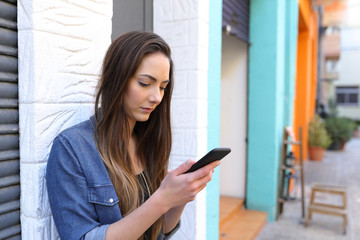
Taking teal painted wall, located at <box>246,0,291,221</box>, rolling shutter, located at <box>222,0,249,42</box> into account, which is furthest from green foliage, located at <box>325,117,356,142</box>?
rolling shutter, located at <box>222,0,249,42</box>

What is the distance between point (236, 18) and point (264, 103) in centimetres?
123

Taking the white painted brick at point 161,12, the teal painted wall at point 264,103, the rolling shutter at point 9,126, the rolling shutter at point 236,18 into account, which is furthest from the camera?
the teal painted wall at point 264,103

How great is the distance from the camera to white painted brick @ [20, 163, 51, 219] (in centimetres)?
111

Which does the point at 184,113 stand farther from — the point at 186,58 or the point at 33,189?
the point at 33,189

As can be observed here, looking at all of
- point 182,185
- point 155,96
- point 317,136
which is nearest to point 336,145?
point 317,136

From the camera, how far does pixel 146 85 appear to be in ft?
3.75

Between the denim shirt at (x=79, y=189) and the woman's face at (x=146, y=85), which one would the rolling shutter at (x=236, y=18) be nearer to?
the woman's face at (x=146, y=85)

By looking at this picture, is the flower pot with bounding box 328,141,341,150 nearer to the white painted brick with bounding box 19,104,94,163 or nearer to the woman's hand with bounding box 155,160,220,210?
the woman's hand with bounding box 155,160,220,210

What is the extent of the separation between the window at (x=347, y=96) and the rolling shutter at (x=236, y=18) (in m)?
19.8

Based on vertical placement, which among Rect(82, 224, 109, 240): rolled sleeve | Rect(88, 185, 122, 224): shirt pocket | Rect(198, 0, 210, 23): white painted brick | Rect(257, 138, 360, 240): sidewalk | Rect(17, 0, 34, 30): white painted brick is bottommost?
Rect(257, 138, 360, 240): sidewalk

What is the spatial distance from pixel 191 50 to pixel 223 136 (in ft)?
8.65

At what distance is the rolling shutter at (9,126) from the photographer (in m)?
1.08

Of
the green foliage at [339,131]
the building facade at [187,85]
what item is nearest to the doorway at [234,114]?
the building facade at [187,85]

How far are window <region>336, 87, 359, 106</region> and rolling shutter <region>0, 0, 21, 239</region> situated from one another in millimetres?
23246
